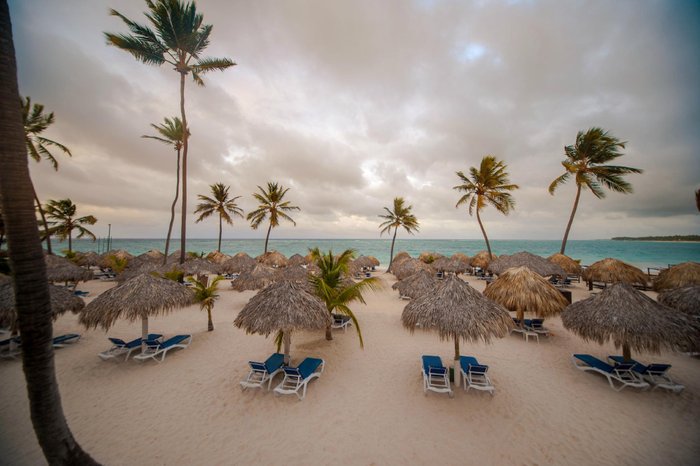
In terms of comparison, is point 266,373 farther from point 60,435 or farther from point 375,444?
point 60,435

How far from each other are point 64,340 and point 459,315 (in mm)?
14119

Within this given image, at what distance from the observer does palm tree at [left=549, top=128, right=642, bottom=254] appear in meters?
20.7

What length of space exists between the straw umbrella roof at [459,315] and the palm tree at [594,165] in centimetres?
2139

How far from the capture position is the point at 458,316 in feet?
22.4

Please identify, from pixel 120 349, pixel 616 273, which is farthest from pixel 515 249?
pixel 120 349

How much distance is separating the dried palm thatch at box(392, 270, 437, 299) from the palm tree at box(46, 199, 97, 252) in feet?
113

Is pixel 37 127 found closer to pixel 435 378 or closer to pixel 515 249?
pixel 435 378

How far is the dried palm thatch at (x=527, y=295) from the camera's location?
9.45 m

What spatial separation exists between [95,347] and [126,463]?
695 cm

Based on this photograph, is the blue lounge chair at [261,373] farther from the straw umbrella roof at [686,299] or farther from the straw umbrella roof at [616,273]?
the straw umbrella roof at [616,273]

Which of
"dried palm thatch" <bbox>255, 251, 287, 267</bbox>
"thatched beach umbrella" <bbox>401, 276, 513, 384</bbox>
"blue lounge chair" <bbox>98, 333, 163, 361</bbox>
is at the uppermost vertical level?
"thatched beach umbrella" <bbox>401, 276, 513, 384</bbox>

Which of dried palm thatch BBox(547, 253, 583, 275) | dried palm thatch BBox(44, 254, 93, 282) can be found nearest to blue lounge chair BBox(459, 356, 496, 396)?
dried palm thatch BBox(547, 253, 583, 275)

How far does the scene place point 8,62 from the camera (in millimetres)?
3057

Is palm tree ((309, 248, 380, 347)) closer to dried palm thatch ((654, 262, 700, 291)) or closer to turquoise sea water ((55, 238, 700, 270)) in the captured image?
dried palm thatch ((654, 262, 700, 291))
